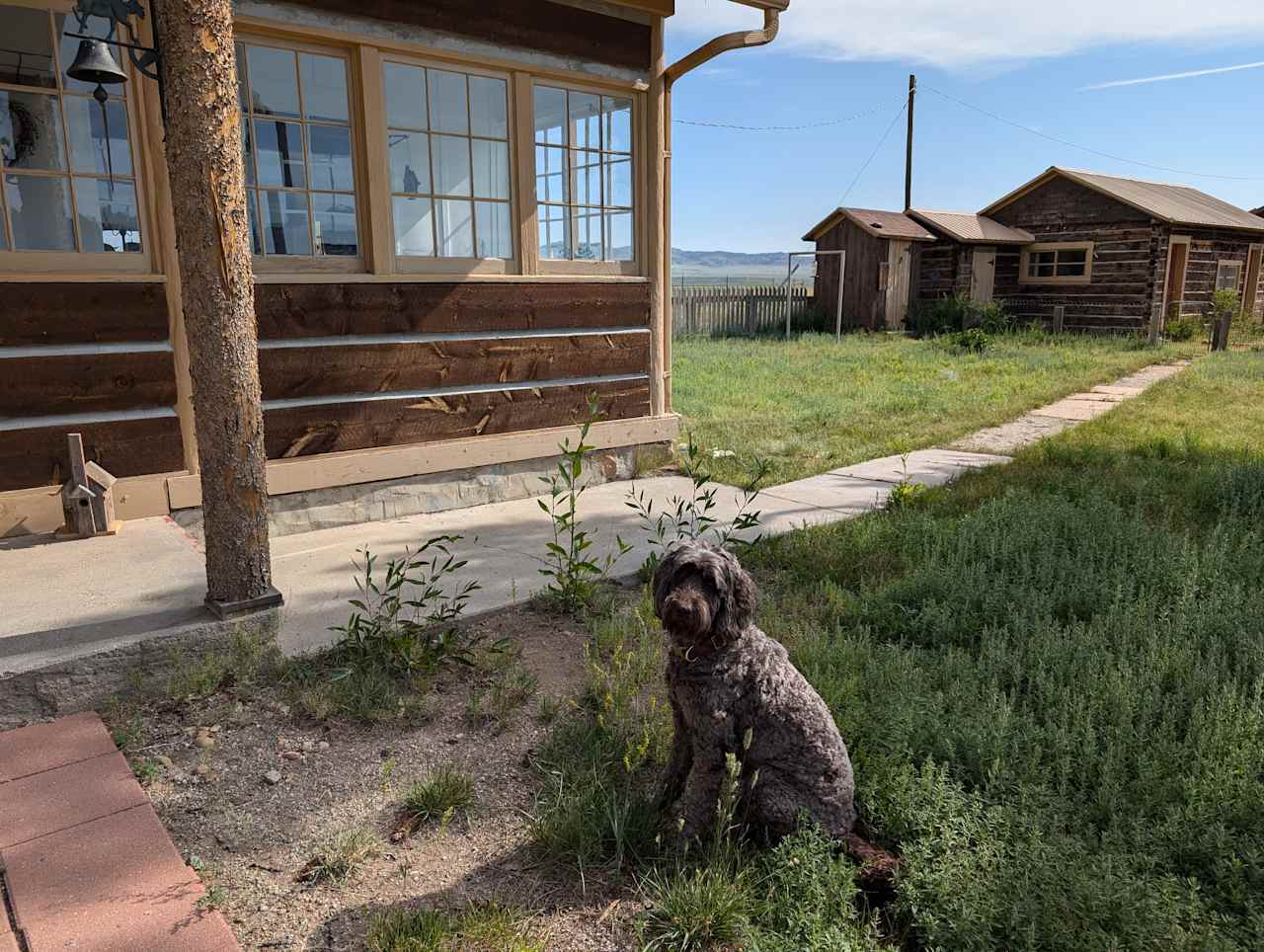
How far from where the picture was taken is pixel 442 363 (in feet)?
20.7

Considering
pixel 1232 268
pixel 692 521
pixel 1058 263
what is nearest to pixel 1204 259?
pixel 1232 268

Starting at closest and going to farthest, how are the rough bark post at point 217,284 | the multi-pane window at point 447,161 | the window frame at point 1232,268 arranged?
the rough bark post at point 217,284 → the multi-pane window at point 447,161 → the window frame at point 1232,268

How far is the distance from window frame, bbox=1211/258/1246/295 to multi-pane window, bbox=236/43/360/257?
80.7ft

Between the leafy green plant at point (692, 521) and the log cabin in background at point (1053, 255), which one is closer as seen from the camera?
the leafy green plant at point (692, 521)

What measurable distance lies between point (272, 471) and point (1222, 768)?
5077 mm

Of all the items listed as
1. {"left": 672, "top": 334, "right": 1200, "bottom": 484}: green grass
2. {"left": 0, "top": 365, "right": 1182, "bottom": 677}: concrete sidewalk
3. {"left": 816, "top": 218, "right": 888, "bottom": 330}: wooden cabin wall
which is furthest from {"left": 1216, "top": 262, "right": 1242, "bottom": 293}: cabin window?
{"left": 0, "top": 365, "right": 1182, "bottom": 677}: concrete sidewalk

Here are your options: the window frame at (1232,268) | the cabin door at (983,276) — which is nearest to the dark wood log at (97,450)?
the cabin door at (983,276)

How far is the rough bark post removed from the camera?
341 cm

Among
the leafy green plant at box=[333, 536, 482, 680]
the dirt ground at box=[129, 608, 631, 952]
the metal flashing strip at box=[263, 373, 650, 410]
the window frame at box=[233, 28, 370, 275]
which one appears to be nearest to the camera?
the dirt ground at box=[129, 608, 631, 952]

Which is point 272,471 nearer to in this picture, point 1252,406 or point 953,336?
point 1252,406

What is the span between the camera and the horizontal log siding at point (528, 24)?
5711mm

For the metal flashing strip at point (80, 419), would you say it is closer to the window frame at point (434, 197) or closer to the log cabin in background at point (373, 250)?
the log cabin in background at point (373, 250)

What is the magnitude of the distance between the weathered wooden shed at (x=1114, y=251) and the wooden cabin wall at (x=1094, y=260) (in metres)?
0.02

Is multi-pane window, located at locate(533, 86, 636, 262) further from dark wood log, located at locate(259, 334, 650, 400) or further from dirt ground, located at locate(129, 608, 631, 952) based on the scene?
dirt ground, located at locate(129, 608, 631, 952)
